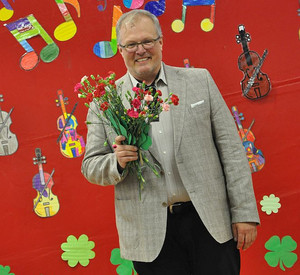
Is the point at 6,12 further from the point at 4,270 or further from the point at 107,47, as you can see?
the point at 4,270

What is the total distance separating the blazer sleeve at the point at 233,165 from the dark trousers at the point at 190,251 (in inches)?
5.4

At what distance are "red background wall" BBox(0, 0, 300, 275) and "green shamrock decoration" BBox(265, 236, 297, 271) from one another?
0.03m

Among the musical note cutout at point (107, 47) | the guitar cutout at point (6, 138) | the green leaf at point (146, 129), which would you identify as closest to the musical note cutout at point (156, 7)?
the musical note cutout at point (107, 47)

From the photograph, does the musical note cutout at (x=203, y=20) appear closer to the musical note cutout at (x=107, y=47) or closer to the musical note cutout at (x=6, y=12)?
the musical note cutout at (x=107, y=47)

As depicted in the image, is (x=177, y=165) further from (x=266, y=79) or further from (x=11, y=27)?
(x=11, y=27)

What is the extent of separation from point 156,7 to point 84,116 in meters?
0.81

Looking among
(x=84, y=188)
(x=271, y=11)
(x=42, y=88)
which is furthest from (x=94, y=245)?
(x=271, y=11)

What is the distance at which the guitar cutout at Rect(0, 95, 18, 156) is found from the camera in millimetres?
2652

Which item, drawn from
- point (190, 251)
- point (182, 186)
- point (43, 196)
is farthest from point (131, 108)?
point (43, 196)

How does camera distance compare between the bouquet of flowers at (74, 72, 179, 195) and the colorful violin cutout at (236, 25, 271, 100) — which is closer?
the bouquet of flowers at (74, 72, 179, 195)

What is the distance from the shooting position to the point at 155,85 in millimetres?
1795

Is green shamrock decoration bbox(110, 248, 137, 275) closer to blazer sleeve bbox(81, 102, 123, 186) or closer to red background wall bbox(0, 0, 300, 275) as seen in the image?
red background wall bbox(0, 0, 300, 275)

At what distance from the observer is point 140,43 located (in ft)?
5.66

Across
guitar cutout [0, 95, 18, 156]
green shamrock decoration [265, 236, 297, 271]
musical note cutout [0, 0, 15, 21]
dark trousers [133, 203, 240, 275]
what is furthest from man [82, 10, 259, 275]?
musical note cutout [0, 0, 15, 21]
